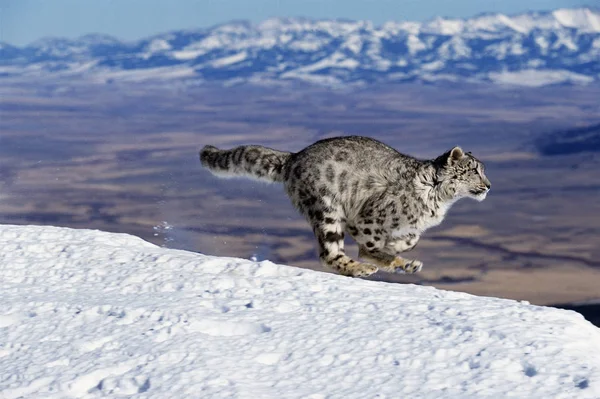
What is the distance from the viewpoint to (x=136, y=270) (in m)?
11.5

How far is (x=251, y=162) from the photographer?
12.6 meters

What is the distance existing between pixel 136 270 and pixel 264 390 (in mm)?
4195

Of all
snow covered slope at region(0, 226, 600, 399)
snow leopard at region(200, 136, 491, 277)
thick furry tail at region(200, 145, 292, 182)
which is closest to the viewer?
snow covered slope at region(0, 226, 600, 399)

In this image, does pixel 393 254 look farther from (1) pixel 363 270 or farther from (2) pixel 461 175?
(2) pixel 461 175

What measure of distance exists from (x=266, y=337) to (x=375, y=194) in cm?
338

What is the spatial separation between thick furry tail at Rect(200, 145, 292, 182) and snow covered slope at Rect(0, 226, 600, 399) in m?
1.39

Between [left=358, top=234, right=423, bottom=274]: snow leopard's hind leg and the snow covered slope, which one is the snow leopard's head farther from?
the snow covered slope

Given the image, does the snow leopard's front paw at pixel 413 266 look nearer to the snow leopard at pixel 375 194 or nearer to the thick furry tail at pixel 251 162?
the snow leopard at pixel 375 194

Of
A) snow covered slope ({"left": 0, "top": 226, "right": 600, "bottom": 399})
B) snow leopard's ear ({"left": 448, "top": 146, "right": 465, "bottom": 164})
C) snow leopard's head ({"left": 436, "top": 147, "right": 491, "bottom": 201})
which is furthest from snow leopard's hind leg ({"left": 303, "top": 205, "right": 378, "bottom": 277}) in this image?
snow leopard's ear ({"left": 448, "top": 146, "right": 465, "bottom": 164})

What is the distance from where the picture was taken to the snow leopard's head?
11.7 m

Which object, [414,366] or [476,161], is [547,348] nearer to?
[414,366]

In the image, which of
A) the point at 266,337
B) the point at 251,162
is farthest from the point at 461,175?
the point at 266,337

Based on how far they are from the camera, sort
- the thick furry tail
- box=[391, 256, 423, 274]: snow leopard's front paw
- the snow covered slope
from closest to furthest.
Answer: the snow covered slope, box=[391, 256, 423, 274]: snow leopard's front paw, the thick furry tail

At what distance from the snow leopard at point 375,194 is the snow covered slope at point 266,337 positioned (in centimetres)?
78
